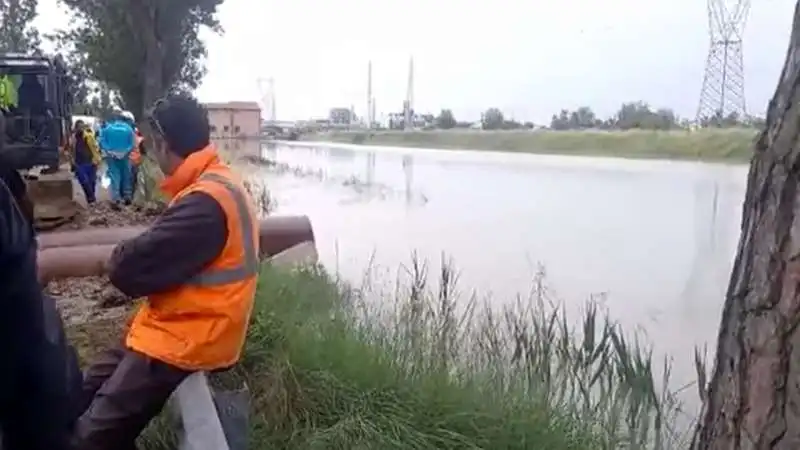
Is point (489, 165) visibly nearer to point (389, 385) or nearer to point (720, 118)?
point (720, 118)

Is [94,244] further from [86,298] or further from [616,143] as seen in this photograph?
[616,143]

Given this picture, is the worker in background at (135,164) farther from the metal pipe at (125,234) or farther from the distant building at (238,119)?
the distant building at (238,119)

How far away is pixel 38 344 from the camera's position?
6.02ft

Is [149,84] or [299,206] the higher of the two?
[149,84]

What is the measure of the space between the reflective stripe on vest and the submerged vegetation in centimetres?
113

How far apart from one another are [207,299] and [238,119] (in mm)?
62613

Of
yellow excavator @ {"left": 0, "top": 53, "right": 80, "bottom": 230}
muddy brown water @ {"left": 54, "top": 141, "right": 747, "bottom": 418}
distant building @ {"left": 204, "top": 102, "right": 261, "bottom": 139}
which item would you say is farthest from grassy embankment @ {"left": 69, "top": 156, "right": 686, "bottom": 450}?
distant building @ {"left": 204, "top": 102, "right": 261, "bottom": 139}

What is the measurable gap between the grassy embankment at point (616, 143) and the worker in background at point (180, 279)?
2014cm

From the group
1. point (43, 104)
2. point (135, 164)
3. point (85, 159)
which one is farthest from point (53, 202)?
point (43, 104)

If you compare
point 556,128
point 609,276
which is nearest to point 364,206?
point 609,276

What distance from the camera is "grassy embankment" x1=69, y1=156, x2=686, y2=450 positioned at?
4.46 m

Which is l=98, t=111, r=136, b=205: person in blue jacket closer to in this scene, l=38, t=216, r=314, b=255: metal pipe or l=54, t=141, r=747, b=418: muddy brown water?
l=54, t=141, r=747, b=418: muddy brown water

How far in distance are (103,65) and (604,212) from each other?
1761 cm

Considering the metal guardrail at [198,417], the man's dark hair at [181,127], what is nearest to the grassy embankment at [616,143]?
the man's dark hair at [181,127]
